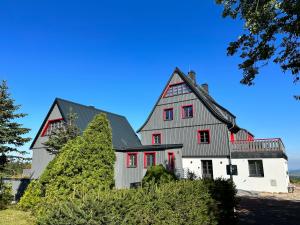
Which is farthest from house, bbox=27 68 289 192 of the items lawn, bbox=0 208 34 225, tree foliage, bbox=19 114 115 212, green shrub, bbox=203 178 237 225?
tree foliage, bbox=19 114 115 212

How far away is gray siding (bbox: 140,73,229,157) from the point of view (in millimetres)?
23606

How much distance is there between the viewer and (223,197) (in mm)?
8953

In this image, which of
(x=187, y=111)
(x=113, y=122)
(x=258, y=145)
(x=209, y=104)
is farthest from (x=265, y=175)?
(x=113, y=122)

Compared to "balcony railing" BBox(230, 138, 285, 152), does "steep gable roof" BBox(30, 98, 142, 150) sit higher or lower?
higher

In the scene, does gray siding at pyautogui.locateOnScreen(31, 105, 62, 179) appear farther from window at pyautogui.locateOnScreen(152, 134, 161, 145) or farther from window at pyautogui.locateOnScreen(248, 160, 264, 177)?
window at pyautogui.locateOnScreen(248, 160, 264, 177)

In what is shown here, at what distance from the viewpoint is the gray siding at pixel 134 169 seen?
77.8 ft

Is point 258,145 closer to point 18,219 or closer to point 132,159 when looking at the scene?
point 132,159

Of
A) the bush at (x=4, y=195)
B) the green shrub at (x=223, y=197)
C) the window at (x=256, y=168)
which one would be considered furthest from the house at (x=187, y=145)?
the green shrub at (x=223, y=197)

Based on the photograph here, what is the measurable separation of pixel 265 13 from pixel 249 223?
835 centimetres

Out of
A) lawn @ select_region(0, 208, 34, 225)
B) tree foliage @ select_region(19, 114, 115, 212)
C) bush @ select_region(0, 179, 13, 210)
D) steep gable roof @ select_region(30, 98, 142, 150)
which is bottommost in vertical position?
lawn @ select_region(0, 208, 34, 225)

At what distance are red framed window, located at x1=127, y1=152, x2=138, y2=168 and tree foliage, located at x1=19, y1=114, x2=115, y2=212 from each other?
16583 millimetres

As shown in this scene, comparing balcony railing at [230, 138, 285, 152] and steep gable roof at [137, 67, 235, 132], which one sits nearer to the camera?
balcony railing at [230, 138, 285, 152]

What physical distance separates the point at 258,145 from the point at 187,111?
812 cm

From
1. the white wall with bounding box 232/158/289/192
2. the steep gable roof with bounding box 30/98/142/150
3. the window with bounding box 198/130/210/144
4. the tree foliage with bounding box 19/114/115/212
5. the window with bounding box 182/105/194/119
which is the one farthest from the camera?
the window with bounding box 182/105/194/119
